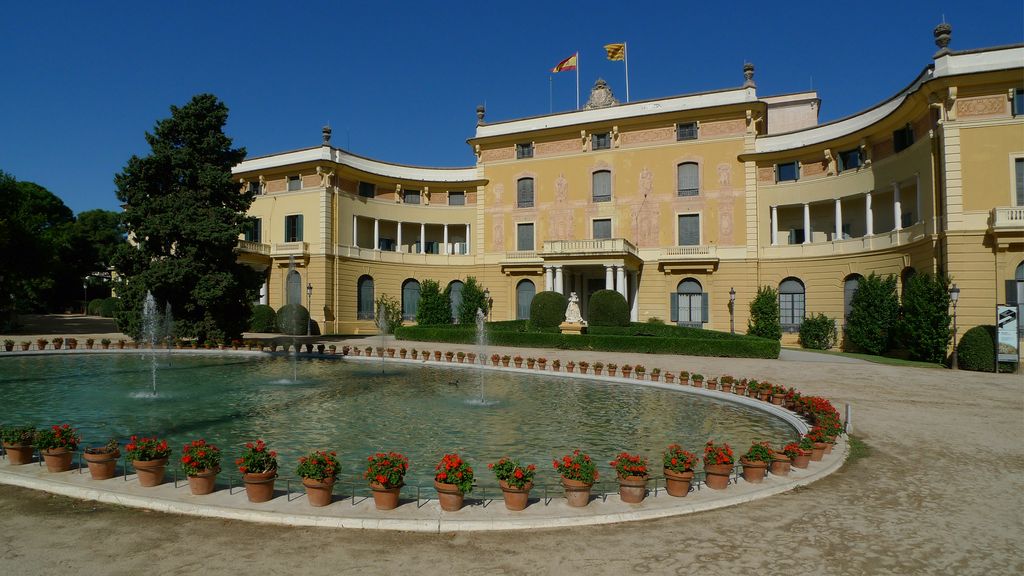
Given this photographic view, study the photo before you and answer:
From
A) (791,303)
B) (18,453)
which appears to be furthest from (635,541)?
(791,303)

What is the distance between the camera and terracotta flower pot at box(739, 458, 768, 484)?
7.39 meters

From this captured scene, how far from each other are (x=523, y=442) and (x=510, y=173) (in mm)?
34365

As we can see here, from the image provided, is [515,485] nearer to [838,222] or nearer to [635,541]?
[635,541]

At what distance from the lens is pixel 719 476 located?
23.2ft

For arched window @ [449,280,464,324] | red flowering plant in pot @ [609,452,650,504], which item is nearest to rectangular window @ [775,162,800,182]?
arched window @ [449,280,464,324]

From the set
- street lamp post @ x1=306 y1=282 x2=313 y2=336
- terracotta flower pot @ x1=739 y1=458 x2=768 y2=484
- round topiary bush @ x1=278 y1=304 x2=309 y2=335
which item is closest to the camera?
terracotta flower pot @ x1=739 y1=458 x2=768 y2=484

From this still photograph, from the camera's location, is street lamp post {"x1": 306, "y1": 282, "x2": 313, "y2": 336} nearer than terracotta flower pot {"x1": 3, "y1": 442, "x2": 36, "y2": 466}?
No

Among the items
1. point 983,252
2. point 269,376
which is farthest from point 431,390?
point 983,252

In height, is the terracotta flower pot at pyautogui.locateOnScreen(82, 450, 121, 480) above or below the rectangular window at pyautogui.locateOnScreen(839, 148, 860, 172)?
below

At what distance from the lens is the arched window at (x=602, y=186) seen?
39688 mm

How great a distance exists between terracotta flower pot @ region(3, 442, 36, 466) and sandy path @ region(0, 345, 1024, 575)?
3.50 feet

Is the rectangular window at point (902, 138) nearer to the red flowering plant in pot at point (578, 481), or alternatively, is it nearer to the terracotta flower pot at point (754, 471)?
the terracotta flower pot at point (754, 471)

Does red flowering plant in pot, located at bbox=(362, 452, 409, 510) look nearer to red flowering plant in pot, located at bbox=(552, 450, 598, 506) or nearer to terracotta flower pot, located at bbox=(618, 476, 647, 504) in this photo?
red flowering plant in pot, located at bbox=(552, 450, 598, 506)

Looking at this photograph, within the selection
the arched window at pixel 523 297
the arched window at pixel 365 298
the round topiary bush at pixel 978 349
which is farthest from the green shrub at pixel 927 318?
the arched window at pixel 365 298
